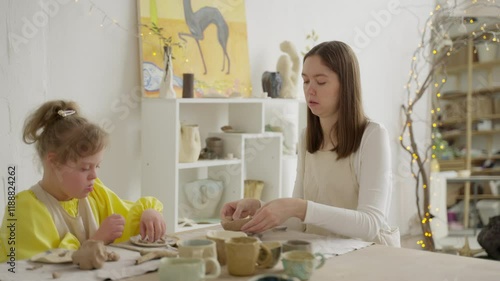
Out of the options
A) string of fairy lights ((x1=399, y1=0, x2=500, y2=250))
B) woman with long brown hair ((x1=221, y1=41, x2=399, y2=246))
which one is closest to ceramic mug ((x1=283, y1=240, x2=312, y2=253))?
woman with long brown hair ((x1=221, y1=41, x2=399, y2=246))

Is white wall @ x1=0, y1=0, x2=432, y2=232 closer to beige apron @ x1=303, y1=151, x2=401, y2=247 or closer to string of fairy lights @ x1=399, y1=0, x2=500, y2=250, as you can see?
string of fairy lights @ x1=399, y1=0, x2=500, y2=250

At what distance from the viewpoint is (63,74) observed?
2.98 m

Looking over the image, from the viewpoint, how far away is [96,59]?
10.2 feet

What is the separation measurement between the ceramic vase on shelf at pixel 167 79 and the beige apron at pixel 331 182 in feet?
3.73

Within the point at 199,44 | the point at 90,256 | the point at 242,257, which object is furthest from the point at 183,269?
the point at 199,44

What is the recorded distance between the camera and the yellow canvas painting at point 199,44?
3232mm

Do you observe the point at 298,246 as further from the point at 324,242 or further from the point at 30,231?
the point at 30,231

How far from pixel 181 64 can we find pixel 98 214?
1.53m

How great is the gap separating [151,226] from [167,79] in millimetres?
1485

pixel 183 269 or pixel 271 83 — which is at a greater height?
pixel 271 83

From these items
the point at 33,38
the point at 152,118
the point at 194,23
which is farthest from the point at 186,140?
the point at 33,38

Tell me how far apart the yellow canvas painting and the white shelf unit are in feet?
0.44

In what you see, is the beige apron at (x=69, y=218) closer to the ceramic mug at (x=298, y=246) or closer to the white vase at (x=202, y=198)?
the ceramic mug at (x=298, y=246)

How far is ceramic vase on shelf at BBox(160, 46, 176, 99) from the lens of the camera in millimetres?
3123
